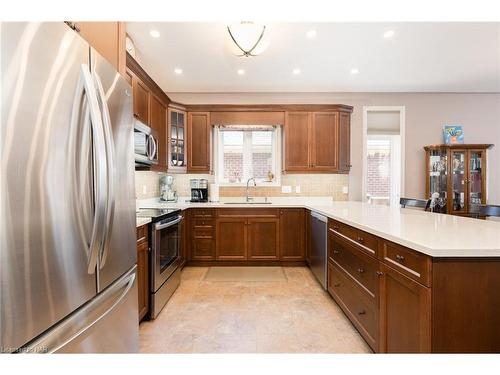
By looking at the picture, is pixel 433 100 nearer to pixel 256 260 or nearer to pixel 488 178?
pixel 488 178

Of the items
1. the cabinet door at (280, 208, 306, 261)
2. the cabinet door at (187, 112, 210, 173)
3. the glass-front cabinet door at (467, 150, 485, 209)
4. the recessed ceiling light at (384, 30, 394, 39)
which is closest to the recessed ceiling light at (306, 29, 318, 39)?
the recessed ceiling light at (384, 30, 394, 39)

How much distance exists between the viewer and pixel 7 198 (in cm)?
66

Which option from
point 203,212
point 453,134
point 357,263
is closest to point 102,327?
point 357,263

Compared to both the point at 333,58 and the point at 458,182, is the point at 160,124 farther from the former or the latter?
the point at 458,182

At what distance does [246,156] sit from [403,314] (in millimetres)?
3485

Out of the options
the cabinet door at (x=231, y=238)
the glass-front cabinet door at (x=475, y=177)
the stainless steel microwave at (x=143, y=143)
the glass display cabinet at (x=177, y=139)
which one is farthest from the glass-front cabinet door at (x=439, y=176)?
the stainless steel microwave at (x=143, y=143)

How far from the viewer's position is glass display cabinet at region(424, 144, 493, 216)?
4.29 meters

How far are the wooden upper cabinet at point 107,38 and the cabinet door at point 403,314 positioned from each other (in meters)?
2.01

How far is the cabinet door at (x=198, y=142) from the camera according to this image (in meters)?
4.13

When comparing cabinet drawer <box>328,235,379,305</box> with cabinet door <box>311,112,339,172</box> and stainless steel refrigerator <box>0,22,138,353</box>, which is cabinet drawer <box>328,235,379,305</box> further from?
cabinet door <box>311,112,339,172</box>

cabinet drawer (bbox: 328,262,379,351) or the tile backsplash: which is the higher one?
the tile backsplash

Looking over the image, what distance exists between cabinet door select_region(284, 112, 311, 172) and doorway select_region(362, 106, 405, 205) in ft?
3.69

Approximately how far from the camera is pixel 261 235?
3.80 meters

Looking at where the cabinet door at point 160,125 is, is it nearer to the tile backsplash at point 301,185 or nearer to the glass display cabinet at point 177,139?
the glass display cabinet at point 177,139
